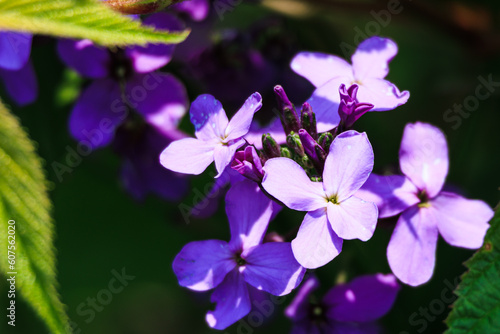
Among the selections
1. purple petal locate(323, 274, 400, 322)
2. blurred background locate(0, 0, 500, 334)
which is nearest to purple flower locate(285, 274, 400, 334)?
purple petal locate(323, 274, 400, 322)

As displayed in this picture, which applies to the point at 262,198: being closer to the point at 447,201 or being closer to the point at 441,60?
the point at 447,201

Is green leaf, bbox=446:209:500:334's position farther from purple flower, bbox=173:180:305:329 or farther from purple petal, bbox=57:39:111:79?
purple petal, bbox=57:39:111:79

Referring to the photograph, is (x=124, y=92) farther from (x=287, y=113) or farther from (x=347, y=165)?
(x=347, y=165)

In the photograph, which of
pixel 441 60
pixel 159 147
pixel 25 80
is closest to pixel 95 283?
pixel 159 147

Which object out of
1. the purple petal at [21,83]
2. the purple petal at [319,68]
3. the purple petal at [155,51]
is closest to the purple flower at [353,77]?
the purple petal at [319,68]

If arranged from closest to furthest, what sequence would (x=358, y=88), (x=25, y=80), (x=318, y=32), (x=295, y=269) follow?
(x=295, y=269) < (x=358, y=88) < (x=25, y=80) < (x=318, y=32)

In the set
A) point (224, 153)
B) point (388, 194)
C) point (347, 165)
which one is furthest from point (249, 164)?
point (388, 194)

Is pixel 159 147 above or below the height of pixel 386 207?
below
